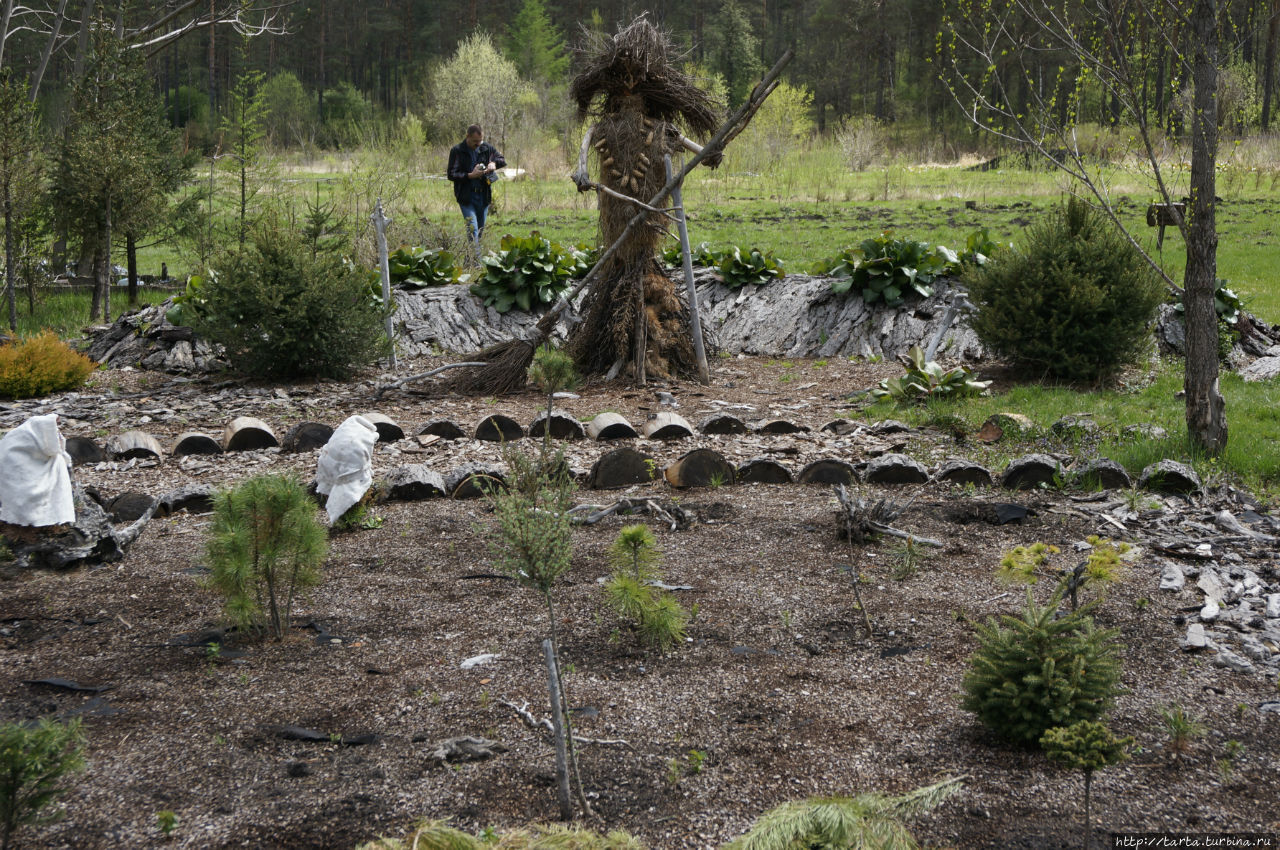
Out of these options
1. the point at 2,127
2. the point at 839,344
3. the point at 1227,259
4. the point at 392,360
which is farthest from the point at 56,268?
the point at 1227,259

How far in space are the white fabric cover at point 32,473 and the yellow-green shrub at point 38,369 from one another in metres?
5.31

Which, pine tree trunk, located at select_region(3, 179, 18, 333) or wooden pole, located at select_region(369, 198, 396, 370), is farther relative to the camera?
pine tree trunk, located at select_region(3, 179, 18, 333)

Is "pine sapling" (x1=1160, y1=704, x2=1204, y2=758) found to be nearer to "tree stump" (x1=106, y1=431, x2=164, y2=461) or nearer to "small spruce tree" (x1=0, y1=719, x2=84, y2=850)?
"small spruce tree" (x1=0, y1=719, x2=84, y2=850)

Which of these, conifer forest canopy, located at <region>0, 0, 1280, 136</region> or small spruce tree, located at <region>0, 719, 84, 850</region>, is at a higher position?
conifer forest canopy, located at <region>0, 0, 1280, 136</region>

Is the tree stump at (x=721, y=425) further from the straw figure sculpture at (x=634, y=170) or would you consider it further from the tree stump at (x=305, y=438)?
the tree stump at (x=305, y=438)

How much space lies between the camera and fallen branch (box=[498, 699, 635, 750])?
110 inches

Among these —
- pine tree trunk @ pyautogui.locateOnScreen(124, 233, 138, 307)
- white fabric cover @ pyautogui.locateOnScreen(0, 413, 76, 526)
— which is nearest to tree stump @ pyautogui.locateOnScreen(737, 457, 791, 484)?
white fabric cover @ pyautogui.locateOnScreen(0, 413, 76, 526)

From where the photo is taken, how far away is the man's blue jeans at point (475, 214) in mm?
12312

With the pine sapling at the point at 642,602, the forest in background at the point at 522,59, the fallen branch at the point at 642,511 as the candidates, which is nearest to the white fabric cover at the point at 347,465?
the fallen branch at the point at 642,511

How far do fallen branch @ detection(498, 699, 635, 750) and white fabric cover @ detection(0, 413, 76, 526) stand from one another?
233 cm

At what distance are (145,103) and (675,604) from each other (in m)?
14.7

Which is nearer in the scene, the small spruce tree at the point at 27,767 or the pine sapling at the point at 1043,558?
the small spruce tree at the point at 27,767

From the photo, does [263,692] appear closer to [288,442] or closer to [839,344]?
[288,442]

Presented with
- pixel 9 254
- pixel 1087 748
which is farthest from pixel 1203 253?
pixel 9 254
